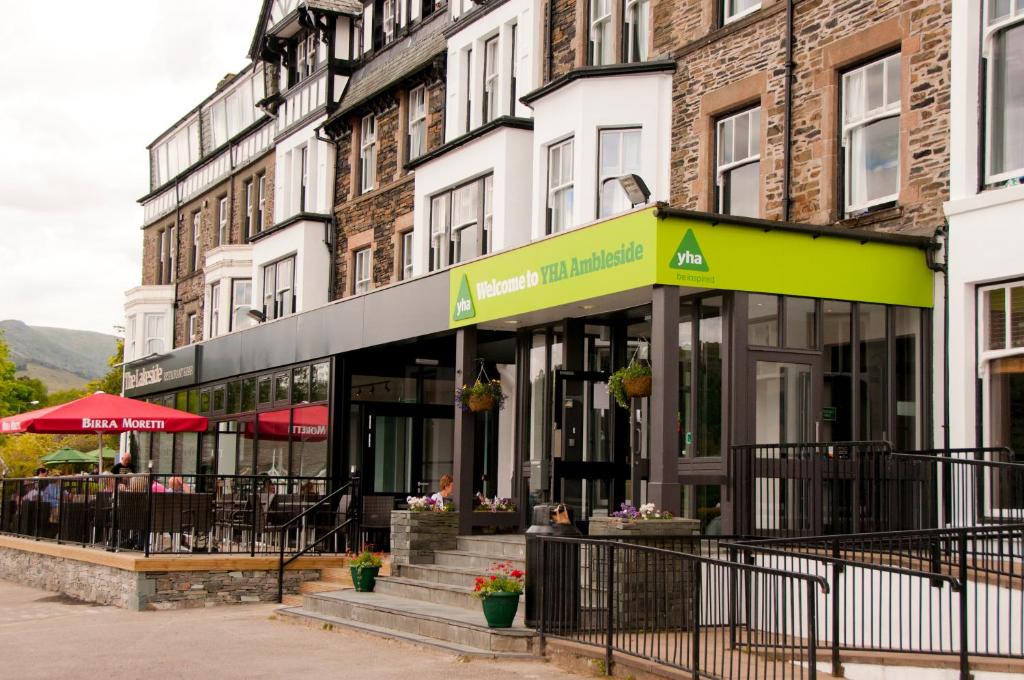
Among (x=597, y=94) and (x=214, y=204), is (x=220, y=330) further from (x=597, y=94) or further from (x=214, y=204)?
(x=597, y=94)

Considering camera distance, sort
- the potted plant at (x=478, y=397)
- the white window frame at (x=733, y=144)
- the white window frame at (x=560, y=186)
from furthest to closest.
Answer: the white window frame at (x=560, y=186) < the potted plant at (x=478, y=397) < the white window frame at (x=733, y=144)

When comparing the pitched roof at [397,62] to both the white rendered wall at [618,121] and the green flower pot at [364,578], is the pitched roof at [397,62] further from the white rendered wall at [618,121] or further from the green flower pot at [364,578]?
the green flower pot at [364,578]

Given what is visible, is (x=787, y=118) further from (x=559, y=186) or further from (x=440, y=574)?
(x=440, y=574)

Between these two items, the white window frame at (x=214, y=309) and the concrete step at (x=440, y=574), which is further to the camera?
the white window frame at (x=214, y=309)

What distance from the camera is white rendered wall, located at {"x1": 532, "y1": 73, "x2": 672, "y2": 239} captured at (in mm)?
18406

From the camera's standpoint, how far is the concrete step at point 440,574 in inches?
609

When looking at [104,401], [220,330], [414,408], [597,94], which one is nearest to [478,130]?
[597,94]

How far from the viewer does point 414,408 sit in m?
23.8

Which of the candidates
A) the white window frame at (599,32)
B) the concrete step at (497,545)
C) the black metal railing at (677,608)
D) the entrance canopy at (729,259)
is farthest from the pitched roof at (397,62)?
the black metal railing at (677,608)

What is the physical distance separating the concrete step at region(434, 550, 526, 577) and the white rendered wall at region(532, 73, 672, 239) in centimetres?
493

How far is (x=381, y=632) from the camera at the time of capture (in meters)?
14.1

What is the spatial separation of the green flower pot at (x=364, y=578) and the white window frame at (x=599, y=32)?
8390 mm

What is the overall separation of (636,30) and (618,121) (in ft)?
6.31

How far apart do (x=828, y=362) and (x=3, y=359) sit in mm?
79625
